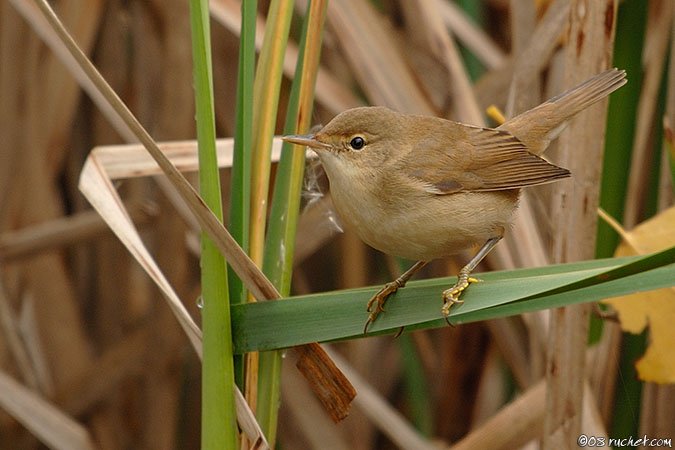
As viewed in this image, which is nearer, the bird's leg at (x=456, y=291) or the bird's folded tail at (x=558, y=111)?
the bird's leg at (x=456, y=291)

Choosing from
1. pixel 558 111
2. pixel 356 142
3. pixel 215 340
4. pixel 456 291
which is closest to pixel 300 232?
pixel 356 142

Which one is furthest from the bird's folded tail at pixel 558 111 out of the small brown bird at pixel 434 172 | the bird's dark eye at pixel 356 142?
the bird's dark eye at pixel 356 142

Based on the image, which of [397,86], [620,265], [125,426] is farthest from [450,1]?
[620,265]

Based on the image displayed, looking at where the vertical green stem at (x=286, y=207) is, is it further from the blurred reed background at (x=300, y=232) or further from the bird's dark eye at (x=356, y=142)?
the blurred reed background at (x=300, y=232)

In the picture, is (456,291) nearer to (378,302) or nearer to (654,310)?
(378,302)

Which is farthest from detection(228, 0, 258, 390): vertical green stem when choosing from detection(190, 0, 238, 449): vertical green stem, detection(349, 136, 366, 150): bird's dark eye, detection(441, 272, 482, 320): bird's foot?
detection(349, 136, 366, 150): bird's dark eye

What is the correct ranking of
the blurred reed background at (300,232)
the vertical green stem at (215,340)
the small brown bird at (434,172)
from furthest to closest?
1. the blurred reed background at (300,232)
2. the small brown bird at (434,172)
3. the vertical green stem at (215,340)

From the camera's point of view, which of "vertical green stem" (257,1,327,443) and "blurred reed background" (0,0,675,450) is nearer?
"vertical green stem" (257,1,327,443)

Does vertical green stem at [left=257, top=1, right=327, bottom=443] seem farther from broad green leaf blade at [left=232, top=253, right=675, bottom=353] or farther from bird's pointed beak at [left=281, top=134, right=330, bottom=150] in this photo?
broad green leaf blade at [left=232, top=253, right=675, bottom=353]
